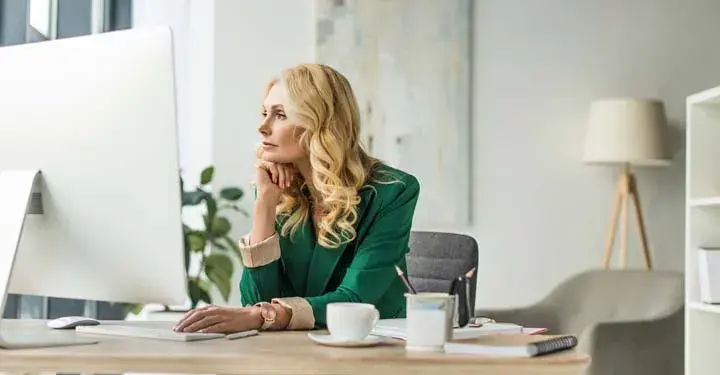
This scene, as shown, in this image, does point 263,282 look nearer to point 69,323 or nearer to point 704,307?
point 69,323

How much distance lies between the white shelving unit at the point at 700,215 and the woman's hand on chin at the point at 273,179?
81.0 inches

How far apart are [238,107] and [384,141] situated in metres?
0.66

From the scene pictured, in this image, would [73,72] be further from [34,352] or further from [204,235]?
[204,235]

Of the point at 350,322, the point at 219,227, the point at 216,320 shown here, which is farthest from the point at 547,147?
the point at 350,322

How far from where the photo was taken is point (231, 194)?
4125 millimetres

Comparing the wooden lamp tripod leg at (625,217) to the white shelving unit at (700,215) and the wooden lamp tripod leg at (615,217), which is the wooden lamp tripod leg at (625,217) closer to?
the wooden lamp tripod leg at (615,217)

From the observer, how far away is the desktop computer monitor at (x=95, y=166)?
4.60ft

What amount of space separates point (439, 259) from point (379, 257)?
0.92 metres

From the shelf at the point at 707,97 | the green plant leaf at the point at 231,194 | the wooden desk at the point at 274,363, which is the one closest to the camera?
the wooden desk at the point at 274,363

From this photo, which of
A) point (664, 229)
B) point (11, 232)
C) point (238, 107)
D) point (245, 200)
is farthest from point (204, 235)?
point (11, 232)

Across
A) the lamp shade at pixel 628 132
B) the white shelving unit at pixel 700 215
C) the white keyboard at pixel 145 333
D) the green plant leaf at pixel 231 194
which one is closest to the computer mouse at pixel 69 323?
the white keyboard at pixel 145 333

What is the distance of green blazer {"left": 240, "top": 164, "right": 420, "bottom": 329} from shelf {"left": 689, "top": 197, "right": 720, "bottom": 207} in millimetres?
1732

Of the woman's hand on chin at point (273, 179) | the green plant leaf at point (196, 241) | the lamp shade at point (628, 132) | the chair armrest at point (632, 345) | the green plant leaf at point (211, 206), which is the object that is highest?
the lamp shade at point (628, 132)

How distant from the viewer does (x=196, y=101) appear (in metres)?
4.37
